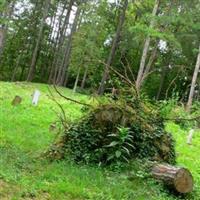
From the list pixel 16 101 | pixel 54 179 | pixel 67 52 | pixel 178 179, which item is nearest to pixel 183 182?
pixel 178 179

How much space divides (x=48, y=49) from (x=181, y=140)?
109ft

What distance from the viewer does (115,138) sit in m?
10.2

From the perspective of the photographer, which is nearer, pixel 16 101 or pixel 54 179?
pixel 54 179

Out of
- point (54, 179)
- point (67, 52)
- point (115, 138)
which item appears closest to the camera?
point (54, 179)

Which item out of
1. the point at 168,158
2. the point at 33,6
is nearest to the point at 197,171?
the point at 168,158

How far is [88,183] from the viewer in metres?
8.65

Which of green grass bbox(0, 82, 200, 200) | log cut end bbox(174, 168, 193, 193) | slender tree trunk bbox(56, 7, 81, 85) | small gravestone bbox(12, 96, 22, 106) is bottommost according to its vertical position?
green grass bbox(0, 82, 200, 200)

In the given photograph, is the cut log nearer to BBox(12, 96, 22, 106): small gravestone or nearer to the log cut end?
the log cut end

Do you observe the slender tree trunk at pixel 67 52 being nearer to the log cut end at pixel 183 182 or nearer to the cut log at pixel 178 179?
the cut log at pixel 178 179

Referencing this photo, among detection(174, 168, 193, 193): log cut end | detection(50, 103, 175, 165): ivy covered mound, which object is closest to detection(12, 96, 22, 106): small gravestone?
detection(50, 103, 175, 165): ivy covered mound

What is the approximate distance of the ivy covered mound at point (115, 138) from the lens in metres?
10.1

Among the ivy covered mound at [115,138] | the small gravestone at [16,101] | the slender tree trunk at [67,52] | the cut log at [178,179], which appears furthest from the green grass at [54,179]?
the slender tree trunk at [67,52]

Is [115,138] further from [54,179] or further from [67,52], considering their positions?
[67,52]

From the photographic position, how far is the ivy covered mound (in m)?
10.1
